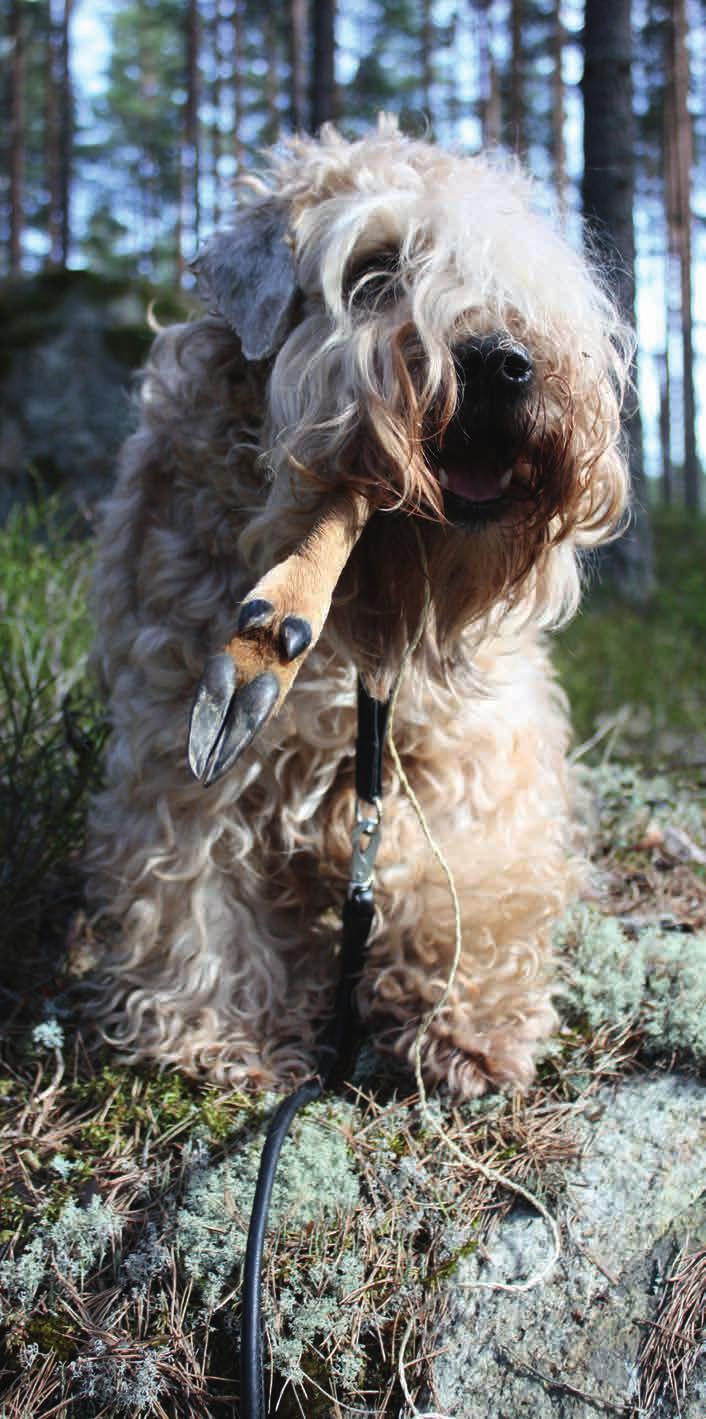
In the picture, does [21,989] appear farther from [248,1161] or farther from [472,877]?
[472,877]

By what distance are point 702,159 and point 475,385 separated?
3040cm

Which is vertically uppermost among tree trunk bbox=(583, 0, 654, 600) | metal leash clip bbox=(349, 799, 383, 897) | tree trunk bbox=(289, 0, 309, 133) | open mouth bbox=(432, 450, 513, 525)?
tree trunk bbox=(289, 0, 309, 133)

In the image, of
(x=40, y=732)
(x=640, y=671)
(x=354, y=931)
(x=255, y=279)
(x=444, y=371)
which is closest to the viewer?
(x=444, y=371)

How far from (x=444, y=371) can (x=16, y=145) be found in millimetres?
25821

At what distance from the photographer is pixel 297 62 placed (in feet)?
62.1

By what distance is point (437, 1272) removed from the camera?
7.64 feet

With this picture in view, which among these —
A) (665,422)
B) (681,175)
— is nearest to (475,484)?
(681,175)

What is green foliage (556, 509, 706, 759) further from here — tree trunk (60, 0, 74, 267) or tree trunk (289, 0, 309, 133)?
tree trunk (60, 0, 74, 267)

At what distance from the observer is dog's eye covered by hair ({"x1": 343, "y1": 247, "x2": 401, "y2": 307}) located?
2.48 m

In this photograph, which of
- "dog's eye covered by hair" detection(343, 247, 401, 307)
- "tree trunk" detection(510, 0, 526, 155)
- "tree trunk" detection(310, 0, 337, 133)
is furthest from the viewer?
"tree trunk" detection(510, 0, 526, 155)

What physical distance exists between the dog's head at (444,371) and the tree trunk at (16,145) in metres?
21.9

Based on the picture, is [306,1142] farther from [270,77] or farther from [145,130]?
[145,130]

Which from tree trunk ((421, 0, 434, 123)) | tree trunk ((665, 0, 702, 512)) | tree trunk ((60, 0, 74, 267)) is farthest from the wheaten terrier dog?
tree trunk ((421, 0, 434, 123))

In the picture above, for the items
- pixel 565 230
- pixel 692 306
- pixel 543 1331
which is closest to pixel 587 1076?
pixel 543 1331
